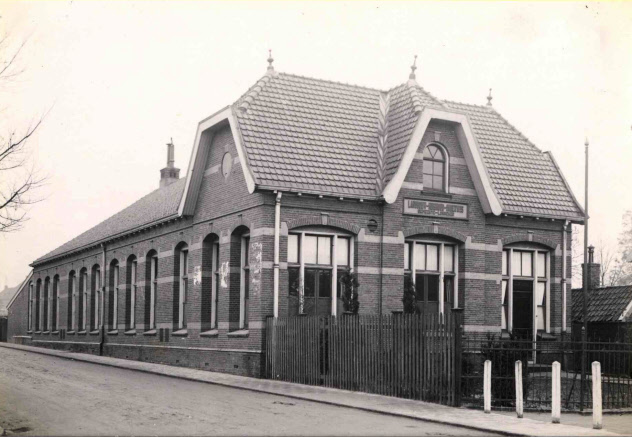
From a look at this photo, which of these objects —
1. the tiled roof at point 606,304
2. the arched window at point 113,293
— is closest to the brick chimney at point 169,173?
the arched window at point 113,293

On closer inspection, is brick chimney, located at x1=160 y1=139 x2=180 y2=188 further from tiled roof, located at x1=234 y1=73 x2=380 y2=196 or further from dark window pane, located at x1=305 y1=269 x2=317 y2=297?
dark window pane, located at x1=305 y1=269 x2=317 y2=297

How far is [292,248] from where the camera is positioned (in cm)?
2381

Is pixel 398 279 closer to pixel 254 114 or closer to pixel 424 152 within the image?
pixel 424 152

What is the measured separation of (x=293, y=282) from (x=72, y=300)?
79.7ft

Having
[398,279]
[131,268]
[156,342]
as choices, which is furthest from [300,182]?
[131,268]

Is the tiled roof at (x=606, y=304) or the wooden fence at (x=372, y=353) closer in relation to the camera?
the wooden fence at (x=372, y=353)

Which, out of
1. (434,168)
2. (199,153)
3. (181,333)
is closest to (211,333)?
(181,333)

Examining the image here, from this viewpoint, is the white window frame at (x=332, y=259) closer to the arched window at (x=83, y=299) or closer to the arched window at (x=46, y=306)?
the arched window at (x=83, y=299)

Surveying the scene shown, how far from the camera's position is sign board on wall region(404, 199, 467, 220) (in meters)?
25.1

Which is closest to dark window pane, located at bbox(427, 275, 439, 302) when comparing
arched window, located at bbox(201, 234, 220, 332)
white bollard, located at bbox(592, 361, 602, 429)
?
arched window, located at bbox(201, 234, 220, 332)

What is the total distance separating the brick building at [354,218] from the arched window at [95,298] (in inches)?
404

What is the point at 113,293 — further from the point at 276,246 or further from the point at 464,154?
the point at 464,154

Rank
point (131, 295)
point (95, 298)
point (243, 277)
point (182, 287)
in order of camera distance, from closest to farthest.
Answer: point (243, 277), point (182, 287), point (131, 295), point (95, 298)

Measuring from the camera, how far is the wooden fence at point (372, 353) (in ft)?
55.1
